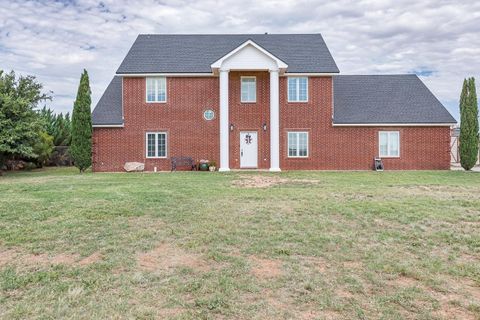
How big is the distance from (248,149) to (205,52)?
6231 millimetres

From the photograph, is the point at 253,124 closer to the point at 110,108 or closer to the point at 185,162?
the point at 185,162

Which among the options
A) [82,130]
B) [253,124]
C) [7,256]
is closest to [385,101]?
[253,124]

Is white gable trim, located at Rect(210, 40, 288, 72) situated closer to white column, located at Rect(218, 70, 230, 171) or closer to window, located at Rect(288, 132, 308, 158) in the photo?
white column, located at Rect(218, 70, 230, 171)

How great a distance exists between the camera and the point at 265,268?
442 cm

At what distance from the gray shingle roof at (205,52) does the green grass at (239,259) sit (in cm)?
1251

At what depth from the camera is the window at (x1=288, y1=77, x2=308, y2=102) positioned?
19922mm

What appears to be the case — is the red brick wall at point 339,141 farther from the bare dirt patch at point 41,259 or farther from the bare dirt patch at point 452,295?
the bare dirt patch at point 452,295

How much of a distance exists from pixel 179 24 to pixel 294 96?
428 inches

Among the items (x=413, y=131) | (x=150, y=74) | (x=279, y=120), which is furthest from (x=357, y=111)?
(x=150, y=74)

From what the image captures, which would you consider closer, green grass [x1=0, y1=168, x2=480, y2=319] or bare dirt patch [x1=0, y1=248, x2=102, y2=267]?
green grass [x1=0, y1=168, x2=480, y2=319]

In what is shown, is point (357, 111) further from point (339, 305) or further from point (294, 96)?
point (339, 305)

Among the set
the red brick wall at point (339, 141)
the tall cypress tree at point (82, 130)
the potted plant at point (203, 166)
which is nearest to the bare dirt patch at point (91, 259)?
the potted plant at point (203, 166)

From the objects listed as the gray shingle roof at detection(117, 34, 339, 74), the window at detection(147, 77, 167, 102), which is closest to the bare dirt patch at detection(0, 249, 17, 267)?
the window at detection(147, 77, 167, 102)

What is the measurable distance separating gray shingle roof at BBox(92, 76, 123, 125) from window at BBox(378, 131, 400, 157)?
14150 millimetres
